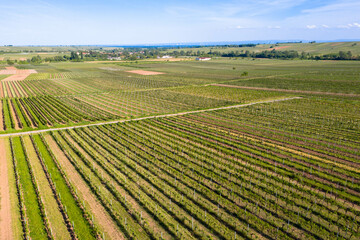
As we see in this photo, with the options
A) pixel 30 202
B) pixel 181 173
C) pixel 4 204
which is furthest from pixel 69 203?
pixel 181 173

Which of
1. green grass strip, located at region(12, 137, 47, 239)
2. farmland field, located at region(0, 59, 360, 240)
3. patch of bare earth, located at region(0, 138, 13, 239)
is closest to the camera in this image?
patch of bare earth, located at region(0, 138, 13, 239)

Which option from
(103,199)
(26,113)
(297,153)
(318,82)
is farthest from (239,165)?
(318,82)

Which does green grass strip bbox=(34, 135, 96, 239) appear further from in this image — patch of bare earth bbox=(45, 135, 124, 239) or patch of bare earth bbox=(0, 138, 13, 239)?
patch of bare earth bbox=(0, 138, 13, 239)

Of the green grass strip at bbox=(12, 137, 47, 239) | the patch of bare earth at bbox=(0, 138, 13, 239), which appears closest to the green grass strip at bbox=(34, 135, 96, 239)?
the green grass strip at bbox=(12, 137, 47, 239)

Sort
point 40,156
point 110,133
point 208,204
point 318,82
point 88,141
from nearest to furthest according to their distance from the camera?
point 208,204
point 40,156
point 88,141
point 110,133
point 318,82

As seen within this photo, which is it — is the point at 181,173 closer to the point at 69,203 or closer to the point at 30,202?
the point at 69,203

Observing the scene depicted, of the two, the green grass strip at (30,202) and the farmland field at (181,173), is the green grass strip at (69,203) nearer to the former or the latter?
the farmland field at (181,173)

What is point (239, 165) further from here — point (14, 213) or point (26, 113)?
point (26, 113)
